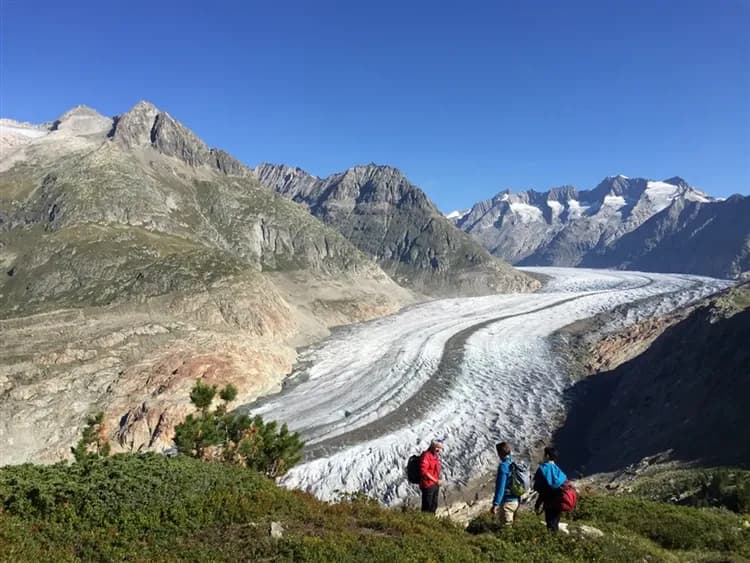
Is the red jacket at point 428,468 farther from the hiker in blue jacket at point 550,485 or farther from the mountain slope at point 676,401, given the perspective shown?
the mountain slope at point 676,401

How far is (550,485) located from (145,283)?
2815 inches

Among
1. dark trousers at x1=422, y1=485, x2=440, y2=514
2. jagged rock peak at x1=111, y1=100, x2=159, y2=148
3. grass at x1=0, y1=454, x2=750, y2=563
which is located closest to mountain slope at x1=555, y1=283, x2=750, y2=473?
grass at x1=0, y1=454, x2=750, y2=563

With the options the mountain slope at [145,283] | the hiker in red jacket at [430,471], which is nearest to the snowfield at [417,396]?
the hiker in red jacket at [430,471]

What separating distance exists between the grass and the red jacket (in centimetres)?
98

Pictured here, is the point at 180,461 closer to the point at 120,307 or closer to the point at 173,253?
the point at 120,307

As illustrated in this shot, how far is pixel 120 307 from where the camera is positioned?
2712 inches

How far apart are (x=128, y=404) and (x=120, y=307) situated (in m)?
22.4

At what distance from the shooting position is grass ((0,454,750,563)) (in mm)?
12031

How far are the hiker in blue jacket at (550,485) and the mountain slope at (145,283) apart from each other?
131ft

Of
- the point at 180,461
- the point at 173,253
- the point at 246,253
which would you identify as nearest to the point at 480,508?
the point at 180,461

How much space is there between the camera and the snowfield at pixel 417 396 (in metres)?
40.1

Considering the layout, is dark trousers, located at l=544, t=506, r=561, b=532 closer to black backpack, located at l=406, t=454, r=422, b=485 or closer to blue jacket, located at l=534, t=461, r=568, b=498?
blue jacket, located at l=534, t=461, r=568, b=498

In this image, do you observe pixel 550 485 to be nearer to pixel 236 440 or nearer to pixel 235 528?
pixel 235 528

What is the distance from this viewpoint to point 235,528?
44.5 ft
